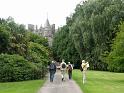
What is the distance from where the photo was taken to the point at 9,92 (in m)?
25.6

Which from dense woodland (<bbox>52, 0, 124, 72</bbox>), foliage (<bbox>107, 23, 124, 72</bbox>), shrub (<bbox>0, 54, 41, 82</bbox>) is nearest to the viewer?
shrub (<bbox>0, 54, 41, 82</bbox>)

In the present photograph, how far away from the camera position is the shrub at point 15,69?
3805 centimetres

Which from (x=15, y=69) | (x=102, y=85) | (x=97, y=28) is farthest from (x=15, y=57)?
(x=97, y=28)

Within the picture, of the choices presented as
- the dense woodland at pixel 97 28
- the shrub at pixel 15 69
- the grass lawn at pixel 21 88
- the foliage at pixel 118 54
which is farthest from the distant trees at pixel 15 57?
the dense woodland at pixel 97 28

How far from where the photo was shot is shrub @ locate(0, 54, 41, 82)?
38.1 meters

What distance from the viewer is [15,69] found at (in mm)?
38562

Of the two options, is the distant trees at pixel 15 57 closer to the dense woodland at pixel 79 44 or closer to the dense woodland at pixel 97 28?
the dense woodland at pixel 79 44

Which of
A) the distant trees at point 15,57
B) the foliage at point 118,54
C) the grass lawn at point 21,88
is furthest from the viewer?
the foliage at point 118,54

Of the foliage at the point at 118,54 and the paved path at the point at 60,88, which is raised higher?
the foliage at the point at 118,54

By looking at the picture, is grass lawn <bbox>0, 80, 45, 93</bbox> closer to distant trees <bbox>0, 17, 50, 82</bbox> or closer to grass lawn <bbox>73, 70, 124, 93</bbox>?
grass lawn <bbox>73, 70, 124, 93</bbox>

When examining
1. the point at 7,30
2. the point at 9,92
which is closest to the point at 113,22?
the point at 7,30

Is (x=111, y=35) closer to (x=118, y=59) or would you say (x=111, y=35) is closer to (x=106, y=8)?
(x=106, y=8)

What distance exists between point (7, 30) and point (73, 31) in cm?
3054

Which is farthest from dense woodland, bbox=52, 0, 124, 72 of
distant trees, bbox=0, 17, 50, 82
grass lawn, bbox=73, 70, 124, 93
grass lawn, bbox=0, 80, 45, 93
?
grass lawn, bbox=0, 80, 45, 93
